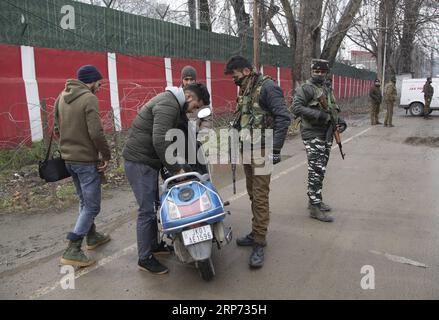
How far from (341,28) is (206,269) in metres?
16.0

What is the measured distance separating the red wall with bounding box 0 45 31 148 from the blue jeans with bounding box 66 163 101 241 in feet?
16.0

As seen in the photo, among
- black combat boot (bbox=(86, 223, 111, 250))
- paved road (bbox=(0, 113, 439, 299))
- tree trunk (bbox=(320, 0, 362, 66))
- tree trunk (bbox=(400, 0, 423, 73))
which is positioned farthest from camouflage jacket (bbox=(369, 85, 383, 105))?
black combat boot (bbox=(86, 223, 111, 250))

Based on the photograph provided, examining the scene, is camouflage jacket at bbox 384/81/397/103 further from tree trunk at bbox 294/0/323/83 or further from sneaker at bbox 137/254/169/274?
sneaker at bbox 137/254/169/274

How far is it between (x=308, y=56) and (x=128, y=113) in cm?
788

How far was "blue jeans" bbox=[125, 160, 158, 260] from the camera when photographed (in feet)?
12.3

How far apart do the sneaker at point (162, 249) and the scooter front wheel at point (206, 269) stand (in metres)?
0.76

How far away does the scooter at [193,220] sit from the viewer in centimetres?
340

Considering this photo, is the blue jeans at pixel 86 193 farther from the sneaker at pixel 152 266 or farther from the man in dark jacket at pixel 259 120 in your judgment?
the man in dark jacket at pixel 259 120

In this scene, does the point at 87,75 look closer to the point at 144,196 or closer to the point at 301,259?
the point at 144,196

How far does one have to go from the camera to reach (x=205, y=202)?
348cm

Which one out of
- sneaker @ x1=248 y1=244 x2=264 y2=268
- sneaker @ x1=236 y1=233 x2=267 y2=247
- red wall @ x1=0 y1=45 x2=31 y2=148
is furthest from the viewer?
red wall @ x1=0 y1=45 x2=31 y2=148

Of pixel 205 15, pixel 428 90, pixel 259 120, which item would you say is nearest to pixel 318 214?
pixel 259 120

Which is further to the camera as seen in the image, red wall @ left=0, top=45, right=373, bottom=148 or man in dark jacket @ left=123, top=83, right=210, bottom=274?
red wall @ left=0, top=45, right=373, bottom=148

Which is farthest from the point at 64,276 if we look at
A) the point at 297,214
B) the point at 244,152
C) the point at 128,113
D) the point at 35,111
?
the point at 128,113
